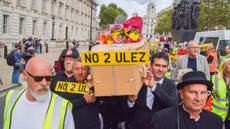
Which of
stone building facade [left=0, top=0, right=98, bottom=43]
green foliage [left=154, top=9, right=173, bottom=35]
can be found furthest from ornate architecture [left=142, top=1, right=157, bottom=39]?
stone building facade [left=0, top=0, right=98, bottom=43]

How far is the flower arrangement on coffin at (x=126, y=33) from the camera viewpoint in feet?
8.50

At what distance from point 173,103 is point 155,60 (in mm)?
728

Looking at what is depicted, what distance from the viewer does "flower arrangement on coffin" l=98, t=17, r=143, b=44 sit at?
2590mm

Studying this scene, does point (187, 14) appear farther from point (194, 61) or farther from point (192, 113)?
point (192, 113)

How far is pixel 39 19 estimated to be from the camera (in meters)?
32.1

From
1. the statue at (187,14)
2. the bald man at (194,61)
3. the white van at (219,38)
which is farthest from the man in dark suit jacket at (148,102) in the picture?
the statue at (187,14)

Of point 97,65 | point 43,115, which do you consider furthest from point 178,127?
point 43,115

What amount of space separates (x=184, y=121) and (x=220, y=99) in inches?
70.5

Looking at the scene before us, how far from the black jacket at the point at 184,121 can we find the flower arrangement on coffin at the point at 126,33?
1.02 metres

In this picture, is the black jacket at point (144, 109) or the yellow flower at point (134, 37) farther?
the black jacket at point (144, 109)

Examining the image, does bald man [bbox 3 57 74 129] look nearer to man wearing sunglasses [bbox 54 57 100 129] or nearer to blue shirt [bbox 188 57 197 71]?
man wearing sunglasses [bbox 54 57 100 129]

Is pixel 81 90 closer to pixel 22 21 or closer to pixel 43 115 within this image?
pixel 43 115

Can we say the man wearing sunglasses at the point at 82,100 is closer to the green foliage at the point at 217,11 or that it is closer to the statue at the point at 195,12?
the statue at the point at 195,12

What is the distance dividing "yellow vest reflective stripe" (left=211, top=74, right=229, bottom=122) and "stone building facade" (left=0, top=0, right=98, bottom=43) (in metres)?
24.9
